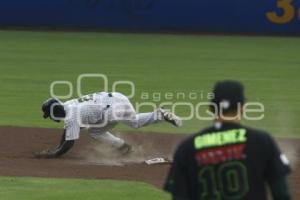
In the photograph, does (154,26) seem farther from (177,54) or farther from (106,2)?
(177,54)

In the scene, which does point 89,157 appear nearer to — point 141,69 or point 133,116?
point 133,116

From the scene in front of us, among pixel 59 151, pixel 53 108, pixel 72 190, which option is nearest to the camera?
pixel 72 190

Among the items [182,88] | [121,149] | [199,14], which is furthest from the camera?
[199,14]

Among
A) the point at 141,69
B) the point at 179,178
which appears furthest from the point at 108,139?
the point at 141,69

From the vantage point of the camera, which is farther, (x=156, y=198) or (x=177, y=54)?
(x=177, y=54)

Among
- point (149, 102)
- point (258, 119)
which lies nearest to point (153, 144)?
point (258, 119)

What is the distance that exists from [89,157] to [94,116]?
2.47 ft

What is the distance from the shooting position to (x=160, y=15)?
3244 centimetres

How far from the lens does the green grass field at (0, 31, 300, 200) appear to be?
14.7 metres

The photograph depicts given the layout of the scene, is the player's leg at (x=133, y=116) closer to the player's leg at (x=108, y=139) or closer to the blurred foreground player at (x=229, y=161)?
the player's leg at (x=108, y=139)

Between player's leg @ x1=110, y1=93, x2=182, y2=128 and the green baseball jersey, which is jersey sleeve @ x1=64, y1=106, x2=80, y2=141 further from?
the green baseball jersey

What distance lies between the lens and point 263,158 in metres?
5.03

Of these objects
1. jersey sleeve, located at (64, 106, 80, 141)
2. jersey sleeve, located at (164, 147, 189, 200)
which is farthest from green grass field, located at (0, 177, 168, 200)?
jersey sleeve, located at (164, 147, 189, 200)

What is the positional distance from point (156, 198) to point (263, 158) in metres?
4.11
